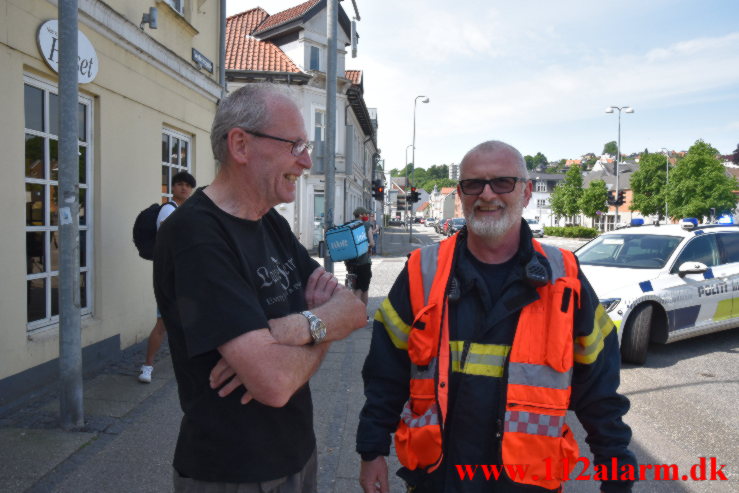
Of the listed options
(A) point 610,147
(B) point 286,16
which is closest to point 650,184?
(B) point 286,16

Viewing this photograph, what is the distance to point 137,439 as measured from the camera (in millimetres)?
4098

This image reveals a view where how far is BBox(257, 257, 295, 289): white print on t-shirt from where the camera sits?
179cm

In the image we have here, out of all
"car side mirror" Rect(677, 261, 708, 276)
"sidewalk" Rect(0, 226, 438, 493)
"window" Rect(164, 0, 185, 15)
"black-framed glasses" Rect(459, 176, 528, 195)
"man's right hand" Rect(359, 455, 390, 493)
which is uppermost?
"window" Rect(164, 0, 185, 15)

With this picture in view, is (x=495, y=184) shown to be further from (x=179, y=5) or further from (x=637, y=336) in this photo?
(x=179, y=5)

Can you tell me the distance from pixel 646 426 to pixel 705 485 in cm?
104

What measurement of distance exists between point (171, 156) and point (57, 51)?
10.6 feet

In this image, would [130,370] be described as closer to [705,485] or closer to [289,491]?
[289,491]

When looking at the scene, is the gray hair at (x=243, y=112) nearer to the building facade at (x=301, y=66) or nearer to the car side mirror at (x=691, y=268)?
the car side mirror at (x=691, y=268)

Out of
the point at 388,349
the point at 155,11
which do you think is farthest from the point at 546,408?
the point at 155,11

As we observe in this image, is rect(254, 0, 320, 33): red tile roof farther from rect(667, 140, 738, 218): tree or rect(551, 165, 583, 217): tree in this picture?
rect(551, 165, 583, 217): tree

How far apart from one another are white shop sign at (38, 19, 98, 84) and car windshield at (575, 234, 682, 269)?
6.44 m

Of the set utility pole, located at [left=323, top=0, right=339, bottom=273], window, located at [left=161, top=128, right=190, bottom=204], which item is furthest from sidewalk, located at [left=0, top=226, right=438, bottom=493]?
utility pole, located at [left=323, top=0, right=339, bottom=273]

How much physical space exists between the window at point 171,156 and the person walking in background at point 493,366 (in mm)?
6256

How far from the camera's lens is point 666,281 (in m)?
6.86
